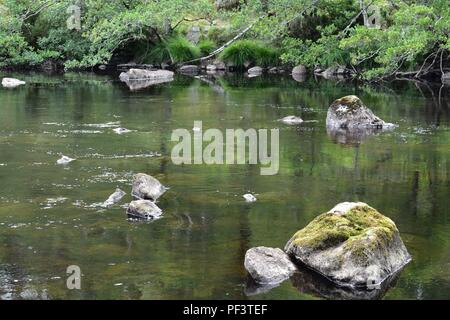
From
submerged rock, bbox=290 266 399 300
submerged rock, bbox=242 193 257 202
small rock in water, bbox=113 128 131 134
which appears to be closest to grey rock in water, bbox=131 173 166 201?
submerged rock, bbox=242 193 257 202

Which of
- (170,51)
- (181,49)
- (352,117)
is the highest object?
(181,49)

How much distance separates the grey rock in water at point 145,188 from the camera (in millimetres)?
13258

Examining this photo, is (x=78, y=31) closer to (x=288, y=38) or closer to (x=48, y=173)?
(x=288, y=38)

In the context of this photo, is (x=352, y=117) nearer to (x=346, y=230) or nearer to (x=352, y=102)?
(x=352, y=102)

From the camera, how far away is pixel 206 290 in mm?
9219

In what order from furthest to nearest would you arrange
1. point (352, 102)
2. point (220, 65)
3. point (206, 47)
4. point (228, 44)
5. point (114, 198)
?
point (206, 47) → point (220, 65) → point (228, 44) → point (352, 102) → point (114, 198)

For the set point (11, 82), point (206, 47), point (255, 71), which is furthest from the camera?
point (206, 47)

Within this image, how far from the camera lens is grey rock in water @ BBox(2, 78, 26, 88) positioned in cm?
3350

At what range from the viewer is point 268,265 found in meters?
9.78

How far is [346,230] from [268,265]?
3.90 ft

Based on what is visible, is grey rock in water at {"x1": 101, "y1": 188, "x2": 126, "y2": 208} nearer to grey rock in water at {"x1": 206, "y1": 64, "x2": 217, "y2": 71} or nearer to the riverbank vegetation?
the riverbank vegetation

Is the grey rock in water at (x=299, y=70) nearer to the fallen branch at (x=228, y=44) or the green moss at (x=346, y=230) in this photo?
the fallen branch at (x=228, y=44)

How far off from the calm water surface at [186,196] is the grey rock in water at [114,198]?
0.50 feet

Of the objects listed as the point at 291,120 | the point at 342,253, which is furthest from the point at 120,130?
the point at 342,253
